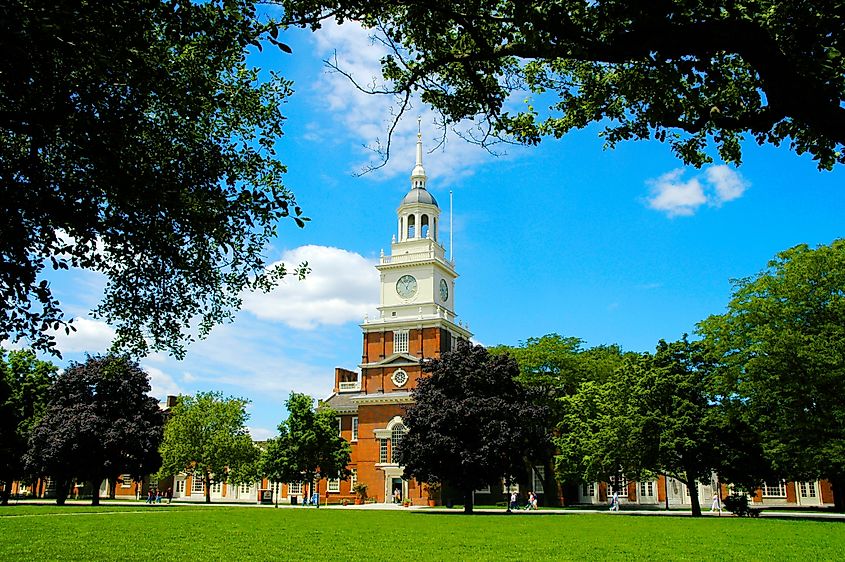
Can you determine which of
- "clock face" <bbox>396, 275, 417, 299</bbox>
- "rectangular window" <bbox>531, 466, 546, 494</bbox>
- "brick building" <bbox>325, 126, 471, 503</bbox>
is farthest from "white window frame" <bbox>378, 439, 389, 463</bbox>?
"rectangular window" <bbox>531, 466, 546, 494</bbox>

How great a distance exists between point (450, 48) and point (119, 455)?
4408 cm

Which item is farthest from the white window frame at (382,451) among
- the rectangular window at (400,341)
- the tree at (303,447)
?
the tree at (303,447)

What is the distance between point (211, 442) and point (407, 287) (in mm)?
20965

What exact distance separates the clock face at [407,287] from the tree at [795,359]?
3223cm

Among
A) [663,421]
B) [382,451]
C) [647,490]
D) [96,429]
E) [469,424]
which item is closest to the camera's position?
[663,421]

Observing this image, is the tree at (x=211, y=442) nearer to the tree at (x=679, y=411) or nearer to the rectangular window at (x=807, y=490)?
the tree at (x=679, y=411)

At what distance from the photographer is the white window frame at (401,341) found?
210 feet

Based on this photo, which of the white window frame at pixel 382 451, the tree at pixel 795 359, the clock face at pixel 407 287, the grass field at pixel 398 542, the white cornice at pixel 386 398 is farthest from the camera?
the clock face at pixel 407 287

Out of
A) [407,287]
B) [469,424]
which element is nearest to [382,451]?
[407,287]

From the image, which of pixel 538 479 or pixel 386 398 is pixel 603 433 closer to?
pixel 538 479

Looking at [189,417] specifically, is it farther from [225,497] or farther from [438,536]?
[438,536]

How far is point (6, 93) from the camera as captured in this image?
29.2 feet

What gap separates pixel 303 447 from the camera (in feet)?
169

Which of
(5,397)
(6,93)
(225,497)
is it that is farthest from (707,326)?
(225,497)
